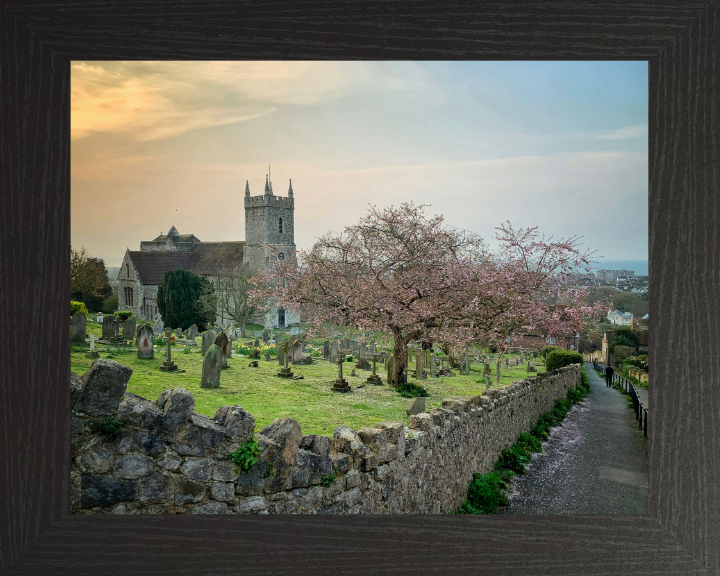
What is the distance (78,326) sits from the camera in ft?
9.03

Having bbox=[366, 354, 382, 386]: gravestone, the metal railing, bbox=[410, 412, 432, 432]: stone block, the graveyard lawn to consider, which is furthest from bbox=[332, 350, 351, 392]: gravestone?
the metal railing

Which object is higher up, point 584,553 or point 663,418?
point 663,418

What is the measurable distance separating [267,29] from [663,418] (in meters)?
2.99

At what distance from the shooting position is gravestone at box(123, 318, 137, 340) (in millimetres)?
2951

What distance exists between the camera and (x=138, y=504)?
2387 mm

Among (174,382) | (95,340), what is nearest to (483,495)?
(174,382)

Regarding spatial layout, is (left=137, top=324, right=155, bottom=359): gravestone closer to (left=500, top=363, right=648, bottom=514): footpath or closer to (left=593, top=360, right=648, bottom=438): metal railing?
(left=500, top=363, right=648, bottom=514): footpath

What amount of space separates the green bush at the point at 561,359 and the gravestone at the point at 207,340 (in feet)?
7.91

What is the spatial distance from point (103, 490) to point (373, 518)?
144 centimetres

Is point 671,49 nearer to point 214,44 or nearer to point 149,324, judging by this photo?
point 214,44

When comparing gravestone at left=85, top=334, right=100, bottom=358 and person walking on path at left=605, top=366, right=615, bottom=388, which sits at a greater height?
gravestone at left=85, top=334, right=100, bottom=358

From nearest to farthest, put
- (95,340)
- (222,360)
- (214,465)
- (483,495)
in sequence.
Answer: (214,465)
(95,340)
(222,360)
(483,495)

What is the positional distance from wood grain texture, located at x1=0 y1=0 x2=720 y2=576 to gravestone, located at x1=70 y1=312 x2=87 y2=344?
0.71 ft

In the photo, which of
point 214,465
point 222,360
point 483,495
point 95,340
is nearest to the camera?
point 214,465
